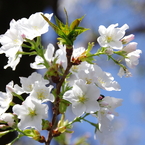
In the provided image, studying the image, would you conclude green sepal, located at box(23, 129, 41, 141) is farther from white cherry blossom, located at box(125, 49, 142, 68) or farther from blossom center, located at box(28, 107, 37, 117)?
white cherry blossom, located at box(125, 49, 142, 68)

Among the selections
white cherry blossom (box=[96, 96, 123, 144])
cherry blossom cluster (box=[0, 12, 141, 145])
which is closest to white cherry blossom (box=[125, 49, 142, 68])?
cherry blossom cluster (box=[0, 12, 141, 145])

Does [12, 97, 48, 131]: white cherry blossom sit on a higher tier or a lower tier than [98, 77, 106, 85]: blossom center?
lower

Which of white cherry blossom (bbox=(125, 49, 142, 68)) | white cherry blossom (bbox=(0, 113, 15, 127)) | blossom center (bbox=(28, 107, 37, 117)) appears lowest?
white cherry blossom (bbox=(0, 113, 15, 127))

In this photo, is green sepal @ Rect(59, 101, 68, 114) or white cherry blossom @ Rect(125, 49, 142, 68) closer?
green sepal @ Rect(59, 101, 68, 114)

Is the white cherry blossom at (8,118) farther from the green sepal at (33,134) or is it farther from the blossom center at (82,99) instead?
the blossom center at (82,99)

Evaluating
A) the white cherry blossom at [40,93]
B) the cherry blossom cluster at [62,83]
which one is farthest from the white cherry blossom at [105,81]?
the white cherry blossom at [40,93]

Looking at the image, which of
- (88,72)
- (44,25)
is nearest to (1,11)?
(44,25)

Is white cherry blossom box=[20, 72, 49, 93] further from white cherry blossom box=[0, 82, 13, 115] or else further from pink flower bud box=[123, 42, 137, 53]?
pink flower bud box=[123, 42, 137, 53]

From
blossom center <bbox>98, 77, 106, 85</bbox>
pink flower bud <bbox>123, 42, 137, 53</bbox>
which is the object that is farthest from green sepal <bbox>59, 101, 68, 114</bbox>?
pink flower bud <bbox>123, 42, 137, 53</bbox>
